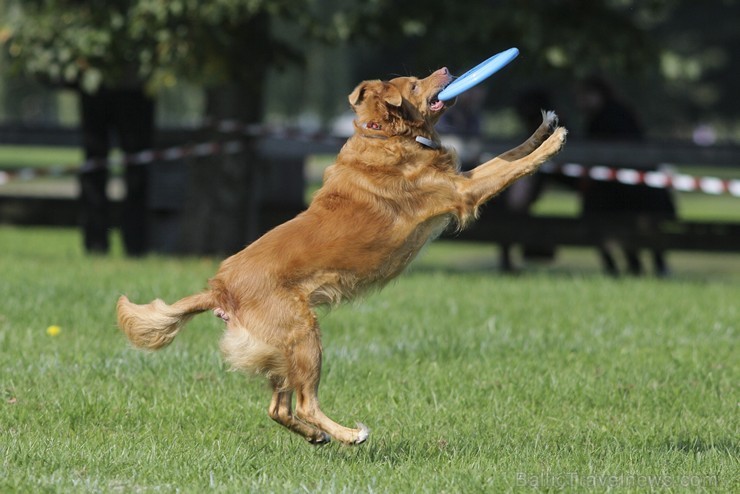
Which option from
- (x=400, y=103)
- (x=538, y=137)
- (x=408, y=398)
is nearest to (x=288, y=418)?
(x=408, y=398)

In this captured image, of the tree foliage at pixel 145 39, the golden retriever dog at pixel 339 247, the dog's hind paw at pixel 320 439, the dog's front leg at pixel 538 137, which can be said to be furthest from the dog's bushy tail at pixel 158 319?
the tree foliage at pixel 145 39

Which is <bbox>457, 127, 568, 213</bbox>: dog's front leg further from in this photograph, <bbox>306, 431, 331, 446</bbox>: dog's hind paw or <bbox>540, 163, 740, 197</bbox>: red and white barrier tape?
<bbox>540, 163, 740, 197</bbox>: red and white barrier tape

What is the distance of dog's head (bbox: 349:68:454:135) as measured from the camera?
5.80m

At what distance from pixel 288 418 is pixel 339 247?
80 centimetres

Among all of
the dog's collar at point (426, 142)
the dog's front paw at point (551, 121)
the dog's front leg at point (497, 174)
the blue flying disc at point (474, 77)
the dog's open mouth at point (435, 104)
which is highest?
the blue flying disc at point (474, 77)

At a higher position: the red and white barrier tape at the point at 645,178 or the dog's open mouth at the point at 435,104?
the dog's open mouth at the point at 435,104

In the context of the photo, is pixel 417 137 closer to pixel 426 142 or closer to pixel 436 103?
pixel 426 142

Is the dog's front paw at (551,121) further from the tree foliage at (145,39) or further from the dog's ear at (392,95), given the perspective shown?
the tree foliage at (145,39)

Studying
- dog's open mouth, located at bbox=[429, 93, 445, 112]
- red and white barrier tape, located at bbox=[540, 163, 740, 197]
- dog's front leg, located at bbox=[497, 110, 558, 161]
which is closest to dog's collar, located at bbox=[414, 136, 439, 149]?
dog's open mouth, located at bbox=[429, 93, 445, 112]

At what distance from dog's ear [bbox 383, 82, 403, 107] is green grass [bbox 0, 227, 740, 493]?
0.96 meters

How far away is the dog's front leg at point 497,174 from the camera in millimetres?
5734

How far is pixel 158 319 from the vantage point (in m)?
5.27

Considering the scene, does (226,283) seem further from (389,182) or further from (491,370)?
(491,370)

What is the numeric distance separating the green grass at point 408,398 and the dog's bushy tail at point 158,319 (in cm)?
42
